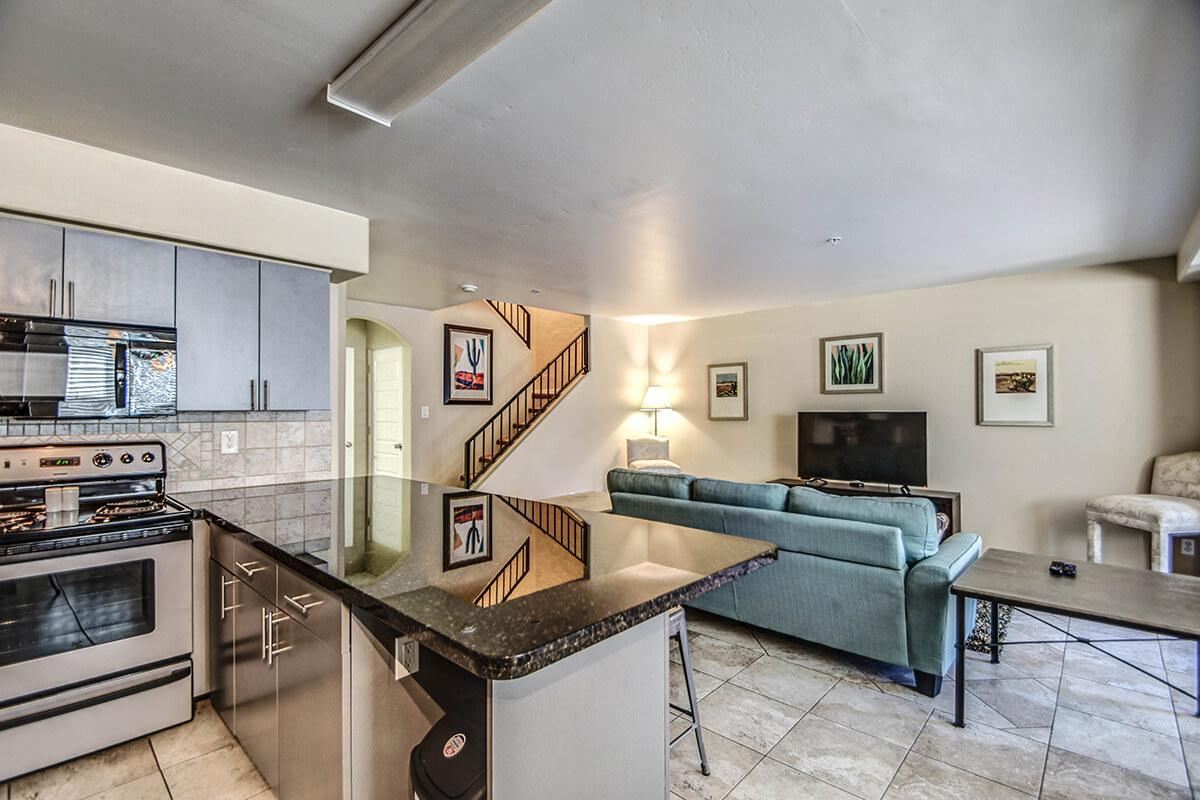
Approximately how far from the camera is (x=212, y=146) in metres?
2.42

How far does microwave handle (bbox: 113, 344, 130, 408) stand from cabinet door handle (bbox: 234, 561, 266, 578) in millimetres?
1177

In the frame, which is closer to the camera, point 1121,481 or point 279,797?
point 279,797

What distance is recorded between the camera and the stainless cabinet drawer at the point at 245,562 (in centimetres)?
175

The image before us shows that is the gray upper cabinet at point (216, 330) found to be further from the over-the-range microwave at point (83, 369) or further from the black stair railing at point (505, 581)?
the black stair railing at point (505, 581)

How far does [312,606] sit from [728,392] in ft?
19.6

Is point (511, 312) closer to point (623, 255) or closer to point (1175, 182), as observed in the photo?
point (623, 255)

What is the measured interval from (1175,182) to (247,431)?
4996 mm

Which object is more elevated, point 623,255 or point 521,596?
point 623,255

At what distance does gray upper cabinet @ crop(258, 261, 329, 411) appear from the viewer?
3.00 meters

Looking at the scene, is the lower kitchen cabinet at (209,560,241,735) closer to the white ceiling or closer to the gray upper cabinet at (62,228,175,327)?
the gray upper cabinet at (62,228,175,327)

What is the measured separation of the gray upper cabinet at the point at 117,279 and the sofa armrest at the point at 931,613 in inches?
147

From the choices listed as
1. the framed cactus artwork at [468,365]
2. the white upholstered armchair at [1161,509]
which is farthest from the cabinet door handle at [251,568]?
the white upholstered armchair at [1161,509]

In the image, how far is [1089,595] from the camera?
223 cm

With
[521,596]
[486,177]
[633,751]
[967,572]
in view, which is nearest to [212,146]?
[486,177]
